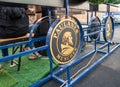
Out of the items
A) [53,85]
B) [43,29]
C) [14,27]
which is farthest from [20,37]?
[53,85]

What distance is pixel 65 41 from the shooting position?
4.57 feet

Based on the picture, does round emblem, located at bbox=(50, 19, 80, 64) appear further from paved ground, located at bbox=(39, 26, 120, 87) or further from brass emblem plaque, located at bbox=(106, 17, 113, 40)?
brass emblem plaque, located at bbox=(106, 17, 113, 40)

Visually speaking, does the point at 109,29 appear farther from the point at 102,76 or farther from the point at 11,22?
the point at 11,22

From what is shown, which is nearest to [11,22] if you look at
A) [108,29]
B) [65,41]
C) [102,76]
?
[65,41]

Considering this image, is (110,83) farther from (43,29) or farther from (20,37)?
(20,37)

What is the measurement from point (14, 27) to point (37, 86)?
0.79m


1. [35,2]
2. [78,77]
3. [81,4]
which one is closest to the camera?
[35,2]

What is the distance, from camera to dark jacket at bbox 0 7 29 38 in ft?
6.36

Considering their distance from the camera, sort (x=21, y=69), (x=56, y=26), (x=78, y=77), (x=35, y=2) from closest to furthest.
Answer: (x=35, y=2) < (x=56, y=26) < (x=78, y=77) < (x=21, y=69)

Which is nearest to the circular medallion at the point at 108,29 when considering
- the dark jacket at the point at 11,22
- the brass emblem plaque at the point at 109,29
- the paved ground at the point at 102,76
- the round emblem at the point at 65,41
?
the brass emblem plaque at the point at 109,29

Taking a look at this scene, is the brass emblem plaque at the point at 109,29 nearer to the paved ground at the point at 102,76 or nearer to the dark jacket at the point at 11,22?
the paved ground at the point at 102,76

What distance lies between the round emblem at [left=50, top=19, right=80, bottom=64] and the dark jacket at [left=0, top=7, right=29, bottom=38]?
0.84 meters

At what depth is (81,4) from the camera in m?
1.52

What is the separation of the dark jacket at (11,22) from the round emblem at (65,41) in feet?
2.77
